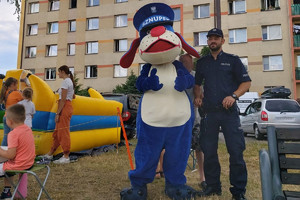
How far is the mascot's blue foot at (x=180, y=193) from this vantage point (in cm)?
307

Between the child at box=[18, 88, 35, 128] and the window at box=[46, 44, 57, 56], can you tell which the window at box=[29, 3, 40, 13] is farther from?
the child at box=[18, 88, 35, 128]

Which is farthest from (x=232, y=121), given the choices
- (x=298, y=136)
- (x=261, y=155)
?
(x=261, y=155)

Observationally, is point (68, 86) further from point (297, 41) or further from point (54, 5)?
point (54, 5)

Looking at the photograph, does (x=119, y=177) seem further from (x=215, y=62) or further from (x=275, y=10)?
(x=275, y=10)

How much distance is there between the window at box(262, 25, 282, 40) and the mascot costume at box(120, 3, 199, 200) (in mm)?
21385

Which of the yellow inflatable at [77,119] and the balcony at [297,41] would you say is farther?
the balcony at [297,41]

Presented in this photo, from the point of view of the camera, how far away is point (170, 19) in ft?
11.1

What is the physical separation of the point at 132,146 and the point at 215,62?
16.6 ft

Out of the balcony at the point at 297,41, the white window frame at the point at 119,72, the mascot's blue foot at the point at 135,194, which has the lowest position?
the mascot's blue foot at the point at 135,194

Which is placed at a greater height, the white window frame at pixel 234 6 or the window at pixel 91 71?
the white window frame at pixel 234 6

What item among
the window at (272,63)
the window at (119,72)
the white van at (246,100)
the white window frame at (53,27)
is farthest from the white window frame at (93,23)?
the white van at (246,100)

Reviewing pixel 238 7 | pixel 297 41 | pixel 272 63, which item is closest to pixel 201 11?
pixel 238 7

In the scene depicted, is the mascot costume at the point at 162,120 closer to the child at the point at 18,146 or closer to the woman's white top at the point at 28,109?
the child at the point at 18,146

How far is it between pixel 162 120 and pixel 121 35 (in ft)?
76.2
